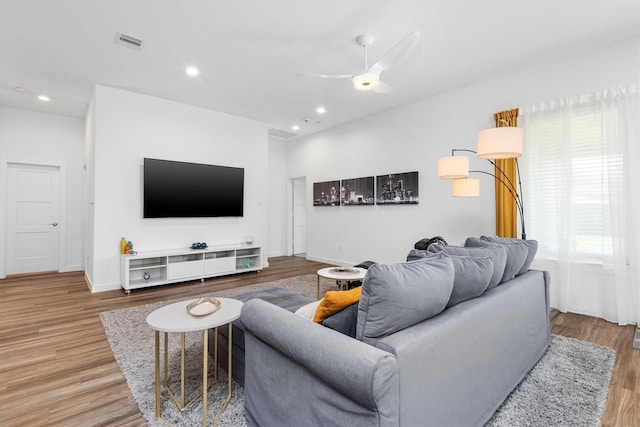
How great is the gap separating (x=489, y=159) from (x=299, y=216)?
4.96 metres

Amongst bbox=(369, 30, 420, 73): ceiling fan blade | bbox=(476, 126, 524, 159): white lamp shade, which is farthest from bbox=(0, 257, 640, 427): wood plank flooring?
bbox=(369, 30, 420, 73): ceiling fan blade

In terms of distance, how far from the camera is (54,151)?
5.46 m

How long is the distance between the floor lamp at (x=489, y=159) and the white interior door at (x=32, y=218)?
6.63 metres

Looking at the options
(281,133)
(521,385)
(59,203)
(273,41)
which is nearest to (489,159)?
(521,385)

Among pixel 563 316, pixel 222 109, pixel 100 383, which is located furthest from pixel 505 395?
pixel 222 109

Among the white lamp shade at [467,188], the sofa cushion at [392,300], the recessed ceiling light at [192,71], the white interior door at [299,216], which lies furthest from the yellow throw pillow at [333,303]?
the white interior door at [299,216]

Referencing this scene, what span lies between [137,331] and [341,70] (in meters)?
3.67

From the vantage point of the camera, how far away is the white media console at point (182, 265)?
4.24 meters

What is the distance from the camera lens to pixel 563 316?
130 inches

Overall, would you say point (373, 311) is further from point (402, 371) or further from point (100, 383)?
point (100, 383)

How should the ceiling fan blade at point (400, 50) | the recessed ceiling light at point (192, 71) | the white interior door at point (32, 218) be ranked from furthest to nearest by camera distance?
the white interior door at point (32, 218)
the recessed ceiling light at point (192, 71)
the ceiling fan blade at point (400, 50)

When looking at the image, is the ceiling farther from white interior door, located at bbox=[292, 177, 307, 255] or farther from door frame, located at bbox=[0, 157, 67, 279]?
white interior door, located at bbox=[292, 177, 307, 255]

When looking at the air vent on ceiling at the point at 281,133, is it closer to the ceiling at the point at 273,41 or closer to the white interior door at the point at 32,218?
the ceiling at the point at 273,41

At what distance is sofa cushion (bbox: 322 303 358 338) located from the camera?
4.37ft
